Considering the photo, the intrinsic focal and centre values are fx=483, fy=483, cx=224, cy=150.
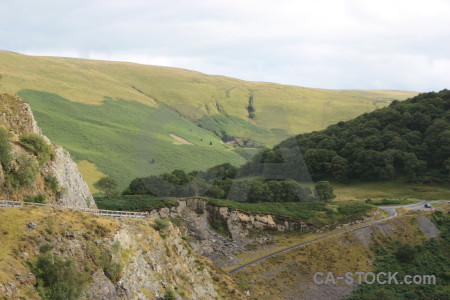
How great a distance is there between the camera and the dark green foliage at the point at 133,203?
6831cm

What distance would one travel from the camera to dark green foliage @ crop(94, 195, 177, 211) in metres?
68.3

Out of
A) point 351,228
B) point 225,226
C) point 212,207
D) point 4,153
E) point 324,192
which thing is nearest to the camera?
point 4,153

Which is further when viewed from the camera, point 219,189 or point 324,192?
point 324,192

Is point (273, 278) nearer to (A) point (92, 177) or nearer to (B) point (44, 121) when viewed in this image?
(A) point (92, 177)

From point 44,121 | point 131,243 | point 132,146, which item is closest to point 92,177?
point 132,146

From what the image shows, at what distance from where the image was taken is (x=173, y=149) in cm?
13638

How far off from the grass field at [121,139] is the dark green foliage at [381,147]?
23771mm

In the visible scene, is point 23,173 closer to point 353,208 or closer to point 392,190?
point 353,208

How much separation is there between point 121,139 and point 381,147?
75.2 meters

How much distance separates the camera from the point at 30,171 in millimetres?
45844

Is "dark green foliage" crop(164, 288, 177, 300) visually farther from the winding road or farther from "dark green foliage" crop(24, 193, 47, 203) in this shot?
the winding road

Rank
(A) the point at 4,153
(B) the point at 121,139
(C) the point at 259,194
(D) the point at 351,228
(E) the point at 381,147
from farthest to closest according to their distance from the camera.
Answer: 1. (B) the point at 121,139
2. (E) the point at 381,147
3. (C) the point at 259,194
4. (D) the point at 351,228
5. (A) the point at 4,153

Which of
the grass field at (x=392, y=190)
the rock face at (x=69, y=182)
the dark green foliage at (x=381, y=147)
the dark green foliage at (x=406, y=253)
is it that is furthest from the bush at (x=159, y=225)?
the dark green foliage at (x=381, y=147)

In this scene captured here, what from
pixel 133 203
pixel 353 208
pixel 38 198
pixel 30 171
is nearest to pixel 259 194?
pixel 353 208
